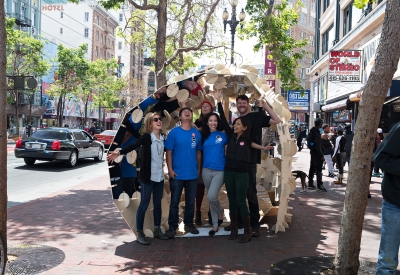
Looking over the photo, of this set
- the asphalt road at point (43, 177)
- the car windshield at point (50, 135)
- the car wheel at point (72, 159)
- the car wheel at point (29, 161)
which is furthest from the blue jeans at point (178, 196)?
the car wheel at point (29, 161)

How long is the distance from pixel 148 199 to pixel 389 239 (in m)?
3.34

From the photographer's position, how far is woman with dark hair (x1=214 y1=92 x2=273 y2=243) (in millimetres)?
5945

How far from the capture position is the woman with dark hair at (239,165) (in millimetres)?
5945

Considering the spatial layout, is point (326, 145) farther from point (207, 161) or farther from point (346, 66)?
point (346, 66)

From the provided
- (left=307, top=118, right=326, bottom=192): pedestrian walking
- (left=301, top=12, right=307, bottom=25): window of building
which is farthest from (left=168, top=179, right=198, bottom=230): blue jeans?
(left=301, top=12, right=307, bottom=25): window of building

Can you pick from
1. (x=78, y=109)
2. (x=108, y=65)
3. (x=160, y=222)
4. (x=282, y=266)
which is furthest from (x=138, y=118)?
(x=78, y=109)

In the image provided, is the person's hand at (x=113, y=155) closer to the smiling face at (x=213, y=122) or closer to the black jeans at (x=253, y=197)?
the smiling face at (x=213, y=122)

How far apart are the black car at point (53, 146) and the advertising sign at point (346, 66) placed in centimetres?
1109

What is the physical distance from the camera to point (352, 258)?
4.41 metres

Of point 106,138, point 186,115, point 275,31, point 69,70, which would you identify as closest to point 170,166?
point 186,115

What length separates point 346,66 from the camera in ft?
63.5

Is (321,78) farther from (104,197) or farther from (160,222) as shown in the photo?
(160,222)

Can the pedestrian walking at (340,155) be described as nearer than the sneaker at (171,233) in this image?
No

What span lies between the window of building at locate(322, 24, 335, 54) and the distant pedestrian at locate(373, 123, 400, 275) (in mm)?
27060
